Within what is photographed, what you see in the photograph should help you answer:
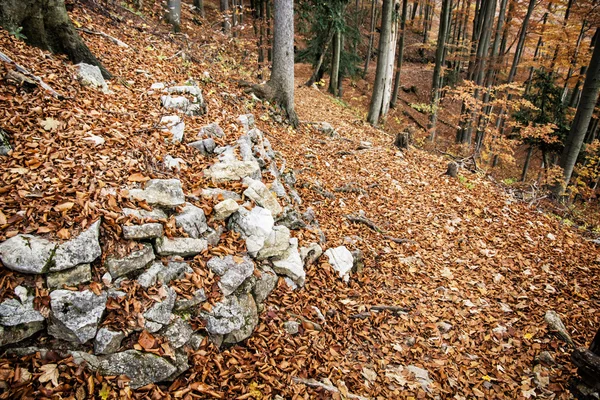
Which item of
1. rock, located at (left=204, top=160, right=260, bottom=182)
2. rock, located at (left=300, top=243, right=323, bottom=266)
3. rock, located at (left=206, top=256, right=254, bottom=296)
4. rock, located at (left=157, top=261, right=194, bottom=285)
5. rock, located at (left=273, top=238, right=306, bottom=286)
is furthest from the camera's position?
rock, located at (left=300, top=243, right=323, bottom=266)

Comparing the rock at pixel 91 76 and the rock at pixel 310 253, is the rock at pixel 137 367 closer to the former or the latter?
the rock at pixel 310 253

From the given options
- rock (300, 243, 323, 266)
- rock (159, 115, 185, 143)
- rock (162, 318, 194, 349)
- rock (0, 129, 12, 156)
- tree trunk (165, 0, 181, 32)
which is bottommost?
rock (300, 243, 323, 266)

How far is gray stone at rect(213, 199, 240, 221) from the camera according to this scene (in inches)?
141

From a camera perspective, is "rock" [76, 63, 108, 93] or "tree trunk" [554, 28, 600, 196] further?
"tree trunk" [554, 28, 600, 196]

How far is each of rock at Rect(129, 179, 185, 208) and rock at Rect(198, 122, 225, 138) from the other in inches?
60.2

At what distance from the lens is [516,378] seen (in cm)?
355

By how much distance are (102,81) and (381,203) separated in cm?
559

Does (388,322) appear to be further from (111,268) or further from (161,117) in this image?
(161,117)

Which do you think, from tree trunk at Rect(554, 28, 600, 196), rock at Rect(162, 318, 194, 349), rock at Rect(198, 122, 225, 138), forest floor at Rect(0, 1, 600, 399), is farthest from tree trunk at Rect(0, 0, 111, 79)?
tree trunk at Rect(554, 28, 600, 196)

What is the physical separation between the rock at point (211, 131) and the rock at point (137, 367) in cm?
316

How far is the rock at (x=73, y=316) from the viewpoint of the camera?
2.28 m

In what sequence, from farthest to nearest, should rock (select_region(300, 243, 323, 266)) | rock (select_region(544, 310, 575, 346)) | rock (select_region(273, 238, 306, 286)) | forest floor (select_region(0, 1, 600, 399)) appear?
rock (select_region(300, 243, 323, 266))
rock (select_region(544, 310, 575, 346))
rock (select_region(273, 238, 306, 286))
forest floor (select_region(0, 1, 600, 399))

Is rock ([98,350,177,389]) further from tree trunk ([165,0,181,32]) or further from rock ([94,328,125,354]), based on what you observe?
tree trunk ([165,0,181,32])

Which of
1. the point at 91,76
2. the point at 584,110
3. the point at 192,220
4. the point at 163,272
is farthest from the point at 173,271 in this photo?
the point at 584,110
